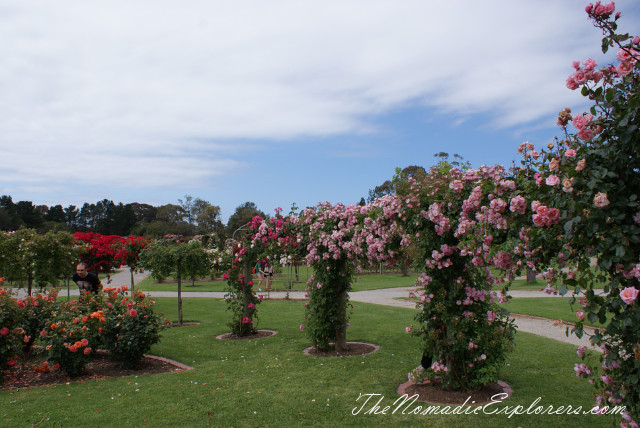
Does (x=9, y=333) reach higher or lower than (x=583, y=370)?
lower

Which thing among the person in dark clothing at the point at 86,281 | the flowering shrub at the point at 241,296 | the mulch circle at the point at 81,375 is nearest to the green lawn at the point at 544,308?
the flowering shrub at the point at 241,296

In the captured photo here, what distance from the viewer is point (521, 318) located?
11844 millimetres

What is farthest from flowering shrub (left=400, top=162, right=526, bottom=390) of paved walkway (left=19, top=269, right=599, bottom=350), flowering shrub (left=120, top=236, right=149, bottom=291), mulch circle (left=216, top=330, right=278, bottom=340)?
flowering shrub (left=120, top=236, right=149, bottom=291)

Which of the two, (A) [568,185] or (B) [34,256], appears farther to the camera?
(B) [34,256]

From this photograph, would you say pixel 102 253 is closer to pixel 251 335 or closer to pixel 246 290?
pixel 246 290

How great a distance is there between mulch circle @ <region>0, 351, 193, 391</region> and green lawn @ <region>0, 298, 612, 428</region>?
310mm

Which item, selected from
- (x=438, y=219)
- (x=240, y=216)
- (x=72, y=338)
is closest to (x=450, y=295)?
(x=438, y=219)

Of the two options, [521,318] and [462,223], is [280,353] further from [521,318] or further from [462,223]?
[521,318]

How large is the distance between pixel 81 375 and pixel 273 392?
3.31 m

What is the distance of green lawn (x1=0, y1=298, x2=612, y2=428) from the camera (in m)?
4.76

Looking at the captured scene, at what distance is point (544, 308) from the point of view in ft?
42.9

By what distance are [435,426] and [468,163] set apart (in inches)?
111

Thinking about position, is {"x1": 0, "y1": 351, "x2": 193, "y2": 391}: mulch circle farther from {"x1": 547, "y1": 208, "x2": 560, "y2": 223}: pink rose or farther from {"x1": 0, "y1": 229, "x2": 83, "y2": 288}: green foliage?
{"x1": 547, "y1": 208, "x2": 560, "y2": 223}: pink rose

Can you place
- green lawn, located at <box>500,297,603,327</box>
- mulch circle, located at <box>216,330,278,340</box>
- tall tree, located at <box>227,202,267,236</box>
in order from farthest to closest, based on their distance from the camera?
tall tree, located at <box>227,202,267,236</box>
green lawn, located at <box>500,297,603,327</box>
mulch circle, located at <box>216,330,278,340</box>
